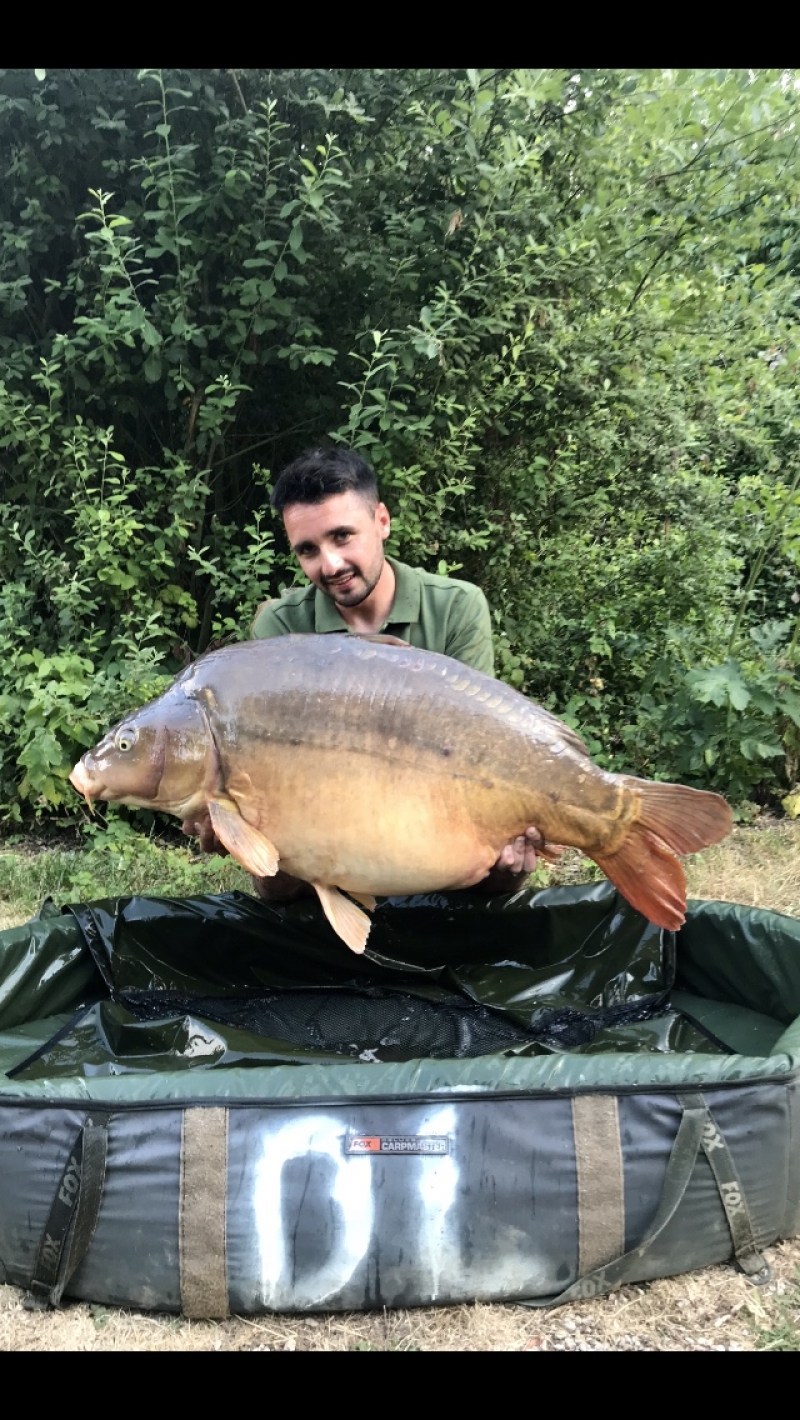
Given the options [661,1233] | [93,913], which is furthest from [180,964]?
[661,1233]

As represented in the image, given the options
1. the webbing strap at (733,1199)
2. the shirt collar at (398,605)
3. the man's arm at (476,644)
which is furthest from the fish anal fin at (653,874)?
the shirt collar at (398,605)

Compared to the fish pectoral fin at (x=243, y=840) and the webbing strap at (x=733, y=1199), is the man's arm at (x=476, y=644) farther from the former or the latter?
the webbing strap at (x=733, y=1199)

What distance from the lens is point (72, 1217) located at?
3.71 ft

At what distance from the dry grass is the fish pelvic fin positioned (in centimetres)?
54

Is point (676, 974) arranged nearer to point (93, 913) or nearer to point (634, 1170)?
point (634, 1170)

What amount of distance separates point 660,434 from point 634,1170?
9.24ft

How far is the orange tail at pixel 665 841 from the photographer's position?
137 centimetres

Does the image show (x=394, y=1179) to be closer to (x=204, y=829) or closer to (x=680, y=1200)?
(x=680, y=1200)

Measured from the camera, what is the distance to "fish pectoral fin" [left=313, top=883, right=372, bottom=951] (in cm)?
145

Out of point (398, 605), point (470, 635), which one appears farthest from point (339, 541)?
point (470, 635)

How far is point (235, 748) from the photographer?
1412 millimetres

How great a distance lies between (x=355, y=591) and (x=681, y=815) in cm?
75

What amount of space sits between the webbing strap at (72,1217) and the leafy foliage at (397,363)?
1675 millimetres

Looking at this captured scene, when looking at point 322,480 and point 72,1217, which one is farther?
point 322,480
